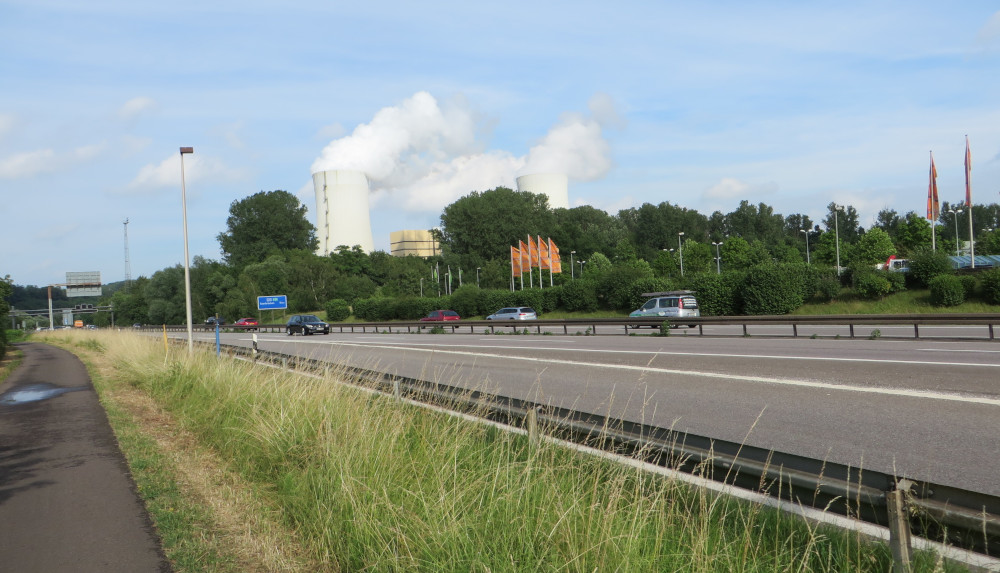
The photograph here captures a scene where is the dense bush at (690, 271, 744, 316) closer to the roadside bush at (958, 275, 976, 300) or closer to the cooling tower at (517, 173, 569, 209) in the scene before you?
the roadside bush at (958, 275, 976, 300)

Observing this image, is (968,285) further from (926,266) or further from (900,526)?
(900,526)

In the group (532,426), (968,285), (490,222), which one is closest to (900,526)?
(532,426)

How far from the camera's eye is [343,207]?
9250 centimetres

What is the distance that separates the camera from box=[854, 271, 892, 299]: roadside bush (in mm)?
37750

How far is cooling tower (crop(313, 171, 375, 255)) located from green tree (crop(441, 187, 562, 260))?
15.5 meters

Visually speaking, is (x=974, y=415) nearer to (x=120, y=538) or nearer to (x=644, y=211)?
(x=120, y=538)

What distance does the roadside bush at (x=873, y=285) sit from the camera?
124 ft

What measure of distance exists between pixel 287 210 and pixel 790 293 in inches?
4151

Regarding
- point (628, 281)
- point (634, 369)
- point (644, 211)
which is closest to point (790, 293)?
point (628, 281)

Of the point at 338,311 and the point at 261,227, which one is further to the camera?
the point at 261,227

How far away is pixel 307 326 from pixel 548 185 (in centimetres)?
7775

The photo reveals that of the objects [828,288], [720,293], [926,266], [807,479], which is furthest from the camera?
[720,293]

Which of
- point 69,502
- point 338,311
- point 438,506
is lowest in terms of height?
point 69,502

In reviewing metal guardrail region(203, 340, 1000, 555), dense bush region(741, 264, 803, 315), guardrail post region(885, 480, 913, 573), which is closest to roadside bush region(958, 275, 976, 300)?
dense bush region(741, 264, 803, 315)
